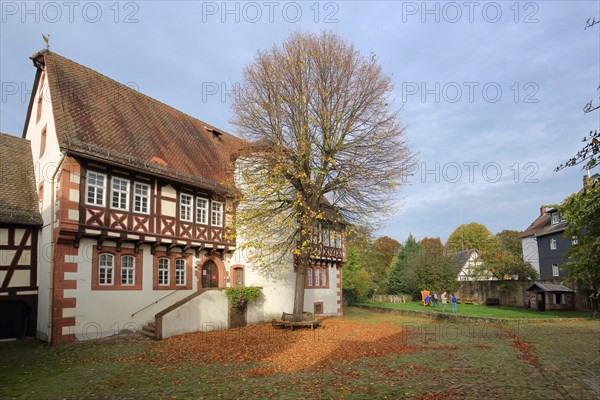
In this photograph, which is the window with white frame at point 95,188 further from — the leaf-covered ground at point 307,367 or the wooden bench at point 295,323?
the wooden bench at point 295,323

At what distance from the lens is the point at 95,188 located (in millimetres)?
17703

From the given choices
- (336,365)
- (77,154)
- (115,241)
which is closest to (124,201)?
(115,241)

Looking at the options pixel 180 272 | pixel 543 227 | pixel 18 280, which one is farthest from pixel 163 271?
pixel 543 227

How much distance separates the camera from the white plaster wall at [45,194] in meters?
17.5

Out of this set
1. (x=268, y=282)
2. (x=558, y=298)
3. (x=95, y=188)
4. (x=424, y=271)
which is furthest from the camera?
(x=424, y=271)

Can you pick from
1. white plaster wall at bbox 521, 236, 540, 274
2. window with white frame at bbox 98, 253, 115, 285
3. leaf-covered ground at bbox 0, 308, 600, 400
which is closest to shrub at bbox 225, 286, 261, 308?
leaf-covered ground at bbox 0, 308, 600, 400

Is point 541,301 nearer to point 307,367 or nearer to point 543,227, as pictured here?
point 543,227

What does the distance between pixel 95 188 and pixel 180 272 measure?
593 cm

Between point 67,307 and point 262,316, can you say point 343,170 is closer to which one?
point 262,316

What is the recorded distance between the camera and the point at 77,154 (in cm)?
1669

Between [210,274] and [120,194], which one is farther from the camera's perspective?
[210,274]

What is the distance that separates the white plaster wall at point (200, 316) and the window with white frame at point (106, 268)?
9.29ft

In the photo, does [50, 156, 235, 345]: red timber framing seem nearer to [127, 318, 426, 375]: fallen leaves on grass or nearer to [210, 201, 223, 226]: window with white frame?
[210, 201, 223, 226]: window with white frame

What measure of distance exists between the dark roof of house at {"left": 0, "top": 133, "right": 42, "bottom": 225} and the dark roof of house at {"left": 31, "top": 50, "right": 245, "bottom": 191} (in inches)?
166
